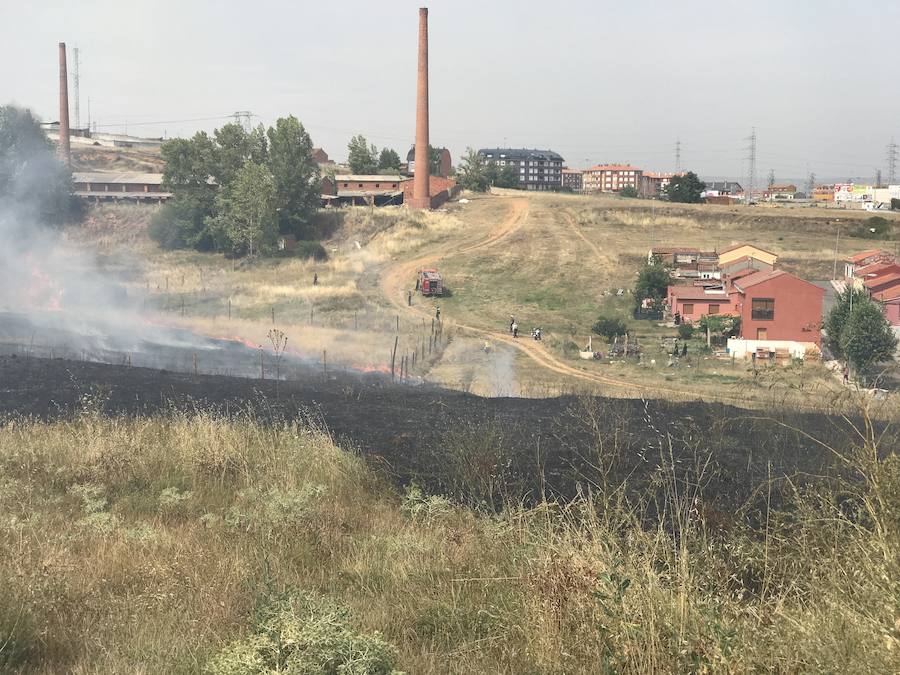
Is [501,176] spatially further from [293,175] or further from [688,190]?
[293,175]

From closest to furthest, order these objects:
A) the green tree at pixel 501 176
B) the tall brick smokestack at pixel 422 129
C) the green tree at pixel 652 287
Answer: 1. the green tree at pixel 652 287
2. the tall brick smokestack at pixel 422 129
3. the green tree at pixel 501 176

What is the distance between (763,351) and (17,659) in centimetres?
3332

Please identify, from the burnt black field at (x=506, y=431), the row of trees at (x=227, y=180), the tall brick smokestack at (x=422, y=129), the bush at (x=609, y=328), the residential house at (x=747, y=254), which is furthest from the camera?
the tall brick smokestack at (x=422, y=129)

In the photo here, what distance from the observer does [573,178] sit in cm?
16038

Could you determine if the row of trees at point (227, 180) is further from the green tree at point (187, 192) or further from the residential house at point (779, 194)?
the residential house at point (779, 194)

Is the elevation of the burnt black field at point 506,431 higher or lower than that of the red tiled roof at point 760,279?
lower

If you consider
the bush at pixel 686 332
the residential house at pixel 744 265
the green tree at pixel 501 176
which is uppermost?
the green tree at pixel 501 176

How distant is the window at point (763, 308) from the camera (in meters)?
34.9

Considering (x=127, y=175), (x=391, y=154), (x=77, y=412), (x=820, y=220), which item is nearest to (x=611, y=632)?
(x=77, y=412)

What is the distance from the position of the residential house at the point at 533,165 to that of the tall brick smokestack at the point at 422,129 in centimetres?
7866

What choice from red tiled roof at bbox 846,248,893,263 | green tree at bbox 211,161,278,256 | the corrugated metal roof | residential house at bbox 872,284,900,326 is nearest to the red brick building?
residential house at bbox 872,284,900,326

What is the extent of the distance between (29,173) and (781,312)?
53255 millimetres

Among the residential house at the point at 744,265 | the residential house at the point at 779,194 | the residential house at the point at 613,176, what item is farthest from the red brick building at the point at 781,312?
the residential house at the point at 613,176

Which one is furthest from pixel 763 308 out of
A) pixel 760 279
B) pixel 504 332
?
pixel 504 332
